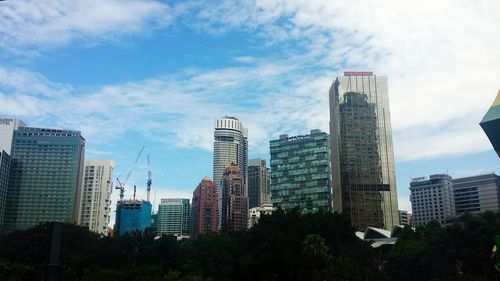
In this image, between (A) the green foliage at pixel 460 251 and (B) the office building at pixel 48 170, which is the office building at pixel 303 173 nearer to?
(B) the office building at pixel 48 170

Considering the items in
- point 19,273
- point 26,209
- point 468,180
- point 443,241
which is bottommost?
point 19,273

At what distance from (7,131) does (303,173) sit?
89292 mm

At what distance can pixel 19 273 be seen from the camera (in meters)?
49.8

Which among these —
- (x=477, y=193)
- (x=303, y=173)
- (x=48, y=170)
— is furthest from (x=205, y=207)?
(x=477, y=193)

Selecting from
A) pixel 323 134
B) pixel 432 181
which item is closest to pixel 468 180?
pixel 432 181

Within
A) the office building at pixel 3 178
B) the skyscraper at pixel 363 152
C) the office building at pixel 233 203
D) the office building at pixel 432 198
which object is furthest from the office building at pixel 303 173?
the office building at pixel 3 178

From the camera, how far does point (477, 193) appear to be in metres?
156

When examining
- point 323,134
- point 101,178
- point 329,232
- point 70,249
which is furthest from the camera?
point 101,178

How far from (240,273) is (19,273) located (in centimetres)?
2108

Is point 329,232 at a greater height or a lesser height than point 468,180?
lesser

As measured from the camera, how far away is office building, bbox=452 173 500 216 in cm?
15125

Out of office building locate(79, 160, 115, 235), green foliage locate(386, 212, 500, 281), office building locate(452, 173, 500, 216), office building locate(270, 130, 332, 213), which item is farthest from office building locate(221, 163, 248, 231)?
green foliage locate(386, 212, 500, 281)

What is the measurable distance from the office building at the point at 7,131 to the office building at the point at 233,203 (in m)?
69.5

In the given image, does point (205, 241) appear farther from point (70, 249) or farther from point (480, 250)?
point (480, 250)
